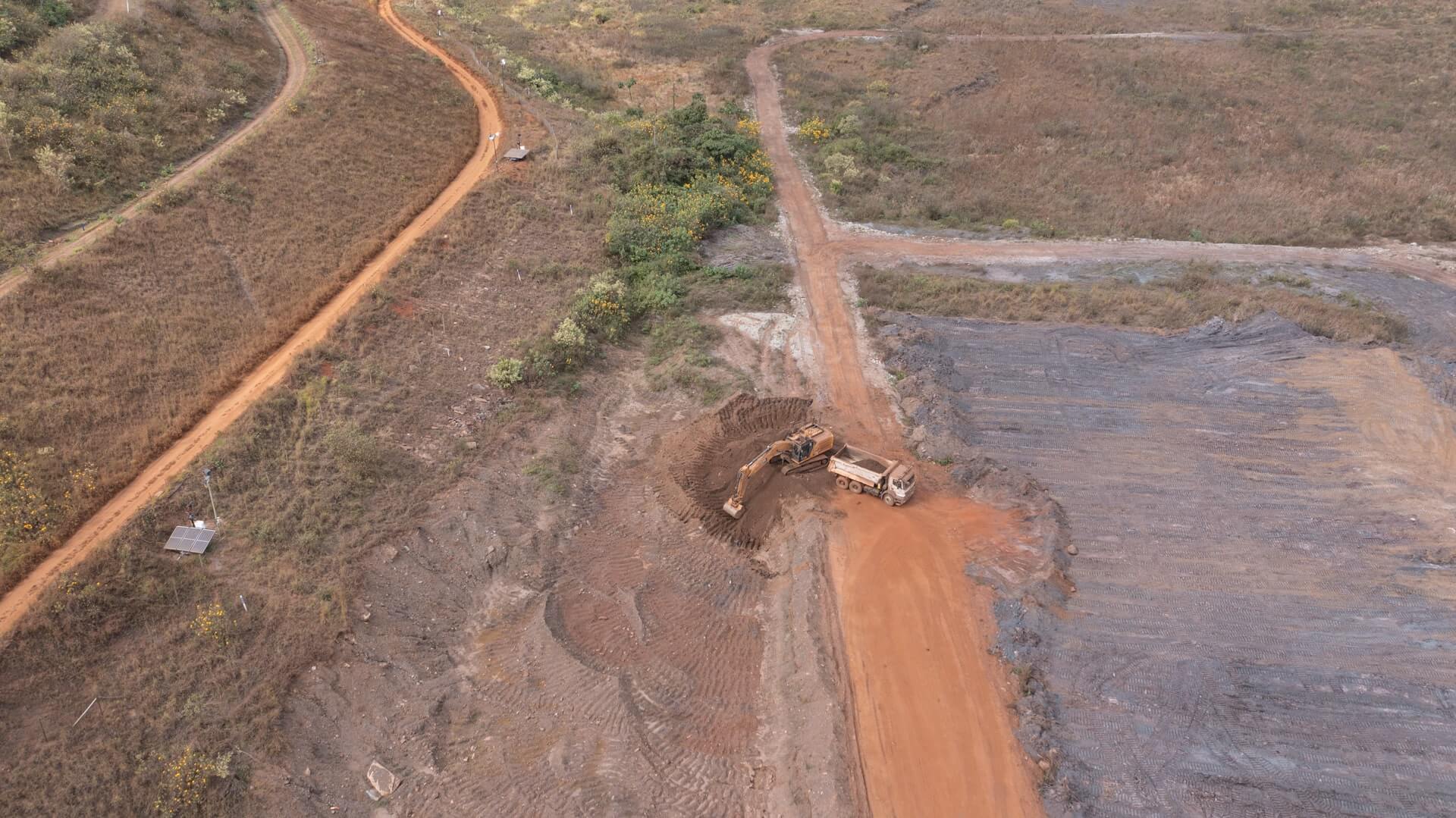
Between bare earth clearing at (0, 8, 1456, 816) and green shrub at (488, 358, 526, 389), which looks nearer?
bare earth clearing at (0, 8, 1456, 816)

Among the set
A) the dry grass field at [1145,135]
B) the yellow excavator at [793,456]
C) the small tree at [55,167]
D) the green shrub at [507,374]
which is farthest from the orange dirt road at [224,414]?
the dry grass field at [1145,135]

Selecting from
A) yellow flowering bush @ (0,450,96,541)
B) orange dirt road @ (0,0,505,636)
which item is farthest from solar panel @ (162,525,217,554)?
yellow flowering bush @ (0,450,96,541)

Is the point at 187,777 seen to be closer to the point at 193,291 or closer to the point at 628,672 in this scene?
the point at 628,672

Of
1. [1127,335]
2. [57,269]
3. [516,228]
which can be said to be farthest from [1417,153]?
[57,269]

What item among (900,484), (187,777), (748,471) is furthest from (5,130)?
(900,484)

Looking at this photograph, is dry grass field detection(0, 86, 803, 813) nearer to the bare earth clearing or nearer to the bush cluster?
the bare earth clearing
